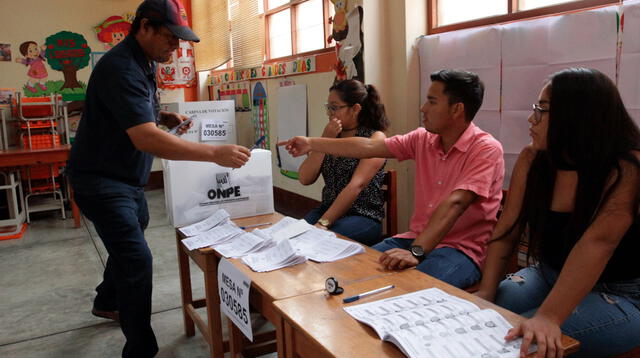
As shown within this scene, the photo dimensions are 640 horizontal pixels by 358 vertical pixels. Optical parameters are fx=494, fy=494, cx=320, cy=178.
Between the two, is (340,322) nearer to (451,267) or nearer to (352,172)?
(451,267)

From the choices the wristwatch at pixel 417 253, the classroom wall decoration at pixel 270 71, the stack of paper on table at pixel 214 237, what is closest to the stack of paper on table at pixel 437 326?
the wristwatch at pixel 417 253

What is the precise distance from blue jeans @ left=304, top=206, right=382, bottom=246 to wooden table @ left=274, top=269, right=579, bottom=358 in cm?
94

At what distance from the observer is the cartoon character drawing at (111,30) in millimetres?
6543

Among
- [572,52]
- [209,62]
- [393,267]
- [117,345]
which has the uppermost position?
[209,62]

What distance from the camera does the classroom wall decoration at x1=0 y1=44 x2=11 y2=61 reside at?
6.07 meters

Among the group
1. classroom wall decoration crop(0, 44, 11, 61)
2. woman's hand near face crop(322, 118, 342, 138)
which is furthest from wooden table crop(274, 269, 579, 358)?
classroom wall decoration crop(0, 44, 11, 61)

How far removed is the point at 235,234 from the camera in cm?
199

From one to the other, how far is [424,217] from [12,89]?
19.9ft

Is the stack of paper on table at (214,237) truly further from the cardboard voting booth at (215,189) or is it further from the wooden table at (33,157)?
the wooden table at (33,157)

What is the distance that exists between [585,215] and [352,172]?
133cm

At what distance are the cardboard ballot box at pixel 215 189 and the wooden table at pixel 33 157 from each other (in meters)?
3.02

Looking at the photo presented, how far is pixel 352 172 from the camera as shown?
254 cm

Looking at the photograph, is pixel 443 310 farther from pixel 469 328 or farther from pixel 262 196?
pixel 262 196

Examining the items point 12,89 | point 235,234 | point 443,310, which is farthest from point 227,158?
point 12,89
